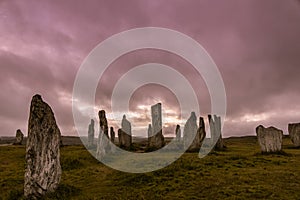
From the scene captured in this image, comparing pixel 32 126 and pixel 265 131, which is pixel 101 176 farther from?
pixel 265 131

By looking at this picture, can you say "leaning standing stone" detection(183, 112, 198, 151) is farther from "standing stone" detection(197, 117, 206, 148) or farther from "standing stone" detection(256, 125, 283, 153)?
"standing stone" detection(256, 125, 283, 153)

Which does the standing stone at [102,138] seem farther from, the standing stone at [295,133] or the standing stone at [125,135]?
the standing stone at [295,133]

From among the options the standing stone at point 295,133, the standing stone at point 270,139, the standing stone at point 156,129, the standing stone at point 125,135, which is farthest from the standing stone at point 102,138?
the standing stone at point 295,133

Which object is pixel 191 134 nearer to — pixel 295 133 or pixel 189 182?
pixel 295 133

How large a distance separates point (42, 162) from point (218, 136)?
39.2 metres

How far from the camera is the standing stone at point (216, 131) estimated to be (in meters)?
52.1

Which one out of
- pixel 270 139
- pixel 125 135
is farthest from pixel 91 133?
pixel 270 139

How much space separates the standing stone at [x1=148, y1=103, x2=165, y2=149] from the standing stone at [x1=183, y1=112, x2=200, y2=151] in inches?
170

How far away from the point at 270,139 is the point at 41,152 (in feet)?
105

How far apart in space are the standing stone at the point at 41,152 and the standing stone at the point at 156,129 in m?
30.0

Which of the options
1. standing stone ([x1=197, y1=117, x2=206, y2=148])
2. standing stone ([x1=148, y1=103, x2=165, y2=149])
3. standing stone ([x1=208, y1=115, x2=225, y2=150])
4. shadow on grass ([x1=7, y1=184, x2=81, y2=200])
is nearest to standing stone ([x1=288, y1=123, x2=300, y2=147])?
standing stone ([x1=208, y1=115, x2=225, y2=150])

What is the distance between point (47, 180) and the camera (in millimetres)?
19953

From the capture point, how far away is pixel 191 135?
159 feet

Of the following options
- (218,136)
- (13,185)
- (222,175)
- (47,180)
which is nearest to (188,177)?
(222,175)
